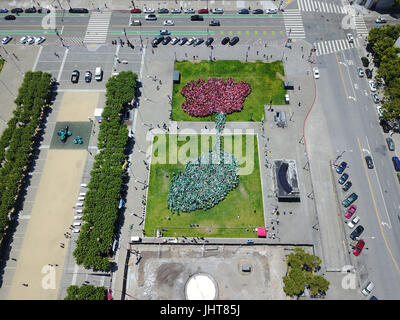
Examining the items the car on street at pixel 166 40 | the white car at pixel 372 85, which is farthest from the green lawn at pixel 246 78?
the white car at pixel 372 85

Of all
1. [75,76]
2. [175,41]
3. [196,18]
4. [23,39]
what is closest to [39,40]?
[23,39]

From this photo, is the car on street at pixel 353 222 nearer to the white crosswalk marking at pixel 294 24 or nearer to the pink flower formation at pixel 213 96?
the pink flower formation at pixel 213 96

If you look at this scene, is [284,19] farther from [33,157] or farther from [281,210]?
[33,157]

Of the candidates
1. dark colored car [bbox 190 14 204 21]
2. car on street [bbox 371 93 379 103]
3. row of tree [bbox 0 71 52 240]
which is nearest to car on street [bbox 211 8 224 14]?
dark colored car [bbox 190 14 204 21]

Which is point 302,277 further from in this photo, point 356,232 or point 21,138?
point 21,138

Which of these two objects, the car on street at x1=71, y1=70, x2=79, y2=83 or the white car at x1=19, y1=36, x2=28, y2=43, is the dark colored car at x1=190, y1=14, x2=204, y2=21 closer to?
the car on street at x1=71, y1=70, x2=79, y2=83

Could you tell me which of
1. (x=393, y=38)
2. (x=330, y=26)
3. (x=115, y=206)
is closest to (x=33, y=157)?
(x=115, y=206)

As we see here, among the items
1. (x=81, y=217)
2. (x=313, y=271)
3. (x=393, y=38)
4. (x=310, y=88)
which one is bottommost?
(x=313, y=271)
